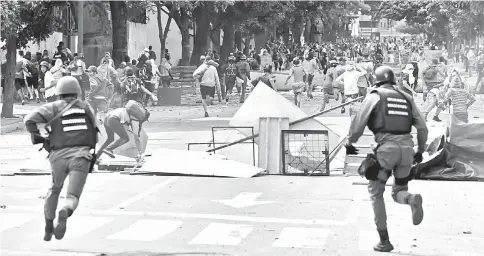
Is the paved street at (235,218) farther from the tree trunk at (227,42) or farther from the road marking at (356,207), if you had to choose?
the tree trunk at (227,42)

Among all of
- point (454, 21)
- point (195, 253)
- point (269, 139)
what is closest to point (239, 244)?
point (195, 253)

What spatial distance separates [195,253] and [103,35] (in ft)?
118

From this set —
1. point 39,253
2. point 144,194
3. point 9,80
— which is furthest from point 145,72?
point 39,253

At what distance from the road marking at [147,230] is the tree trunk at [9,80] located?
16404 mm

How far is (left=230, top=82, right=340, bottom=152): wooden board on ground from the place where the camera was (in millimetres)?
17219

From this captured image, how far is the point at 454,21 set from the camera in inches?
2366

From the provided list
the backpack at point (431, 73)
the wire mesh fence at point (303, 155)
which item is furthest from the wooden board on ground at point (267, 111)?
the backpack at point (431, 73)

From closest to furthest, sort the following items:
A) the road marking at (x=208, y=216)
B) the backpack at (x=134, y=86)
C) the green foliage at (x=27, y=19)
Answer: the road marking at (x=208, y=216) → the backpack at (x=134, y=86) → the green foliage at (x=27, y=19)

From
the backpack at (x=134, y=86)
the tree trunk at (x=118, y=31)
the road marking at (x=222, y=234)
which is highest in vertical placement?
the tree trunk at (x=118, y=31)

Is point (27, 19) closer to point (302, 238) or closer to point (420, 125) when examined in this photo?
point (302, 238)

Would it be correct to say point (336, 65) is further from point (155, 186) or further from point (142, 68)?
point (155, 186)

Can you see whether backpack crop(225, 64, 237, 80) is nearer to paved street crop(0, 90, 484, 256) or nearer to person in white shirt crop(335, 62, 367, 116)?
person in white shirt crop(335, 62, 367, 116)

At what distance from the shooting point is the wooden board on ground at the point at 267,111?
1722 centimetres

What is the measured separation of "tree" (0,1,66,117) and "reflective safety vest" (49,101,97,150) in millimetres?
16607
